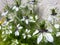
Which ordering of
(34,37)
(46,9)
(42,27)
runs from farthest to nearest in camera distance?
1. (46,9)
2. (34,37)
3. (42,27)

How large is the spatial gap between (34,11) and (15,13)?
0.70 feet

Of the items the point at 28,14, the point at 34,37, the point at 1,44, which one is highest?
the point at 28,14

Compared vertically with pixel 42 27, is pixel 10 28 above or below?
below

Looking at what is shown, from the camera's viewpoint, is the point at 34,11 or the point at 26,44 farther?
the point at 34,11

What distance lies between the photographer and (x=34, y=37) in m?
2.06

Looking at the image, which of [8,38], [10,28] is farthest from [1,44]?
[10,28]

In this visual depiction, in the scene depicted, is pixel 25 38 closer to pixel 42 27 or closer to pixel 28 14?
pixel 28 14

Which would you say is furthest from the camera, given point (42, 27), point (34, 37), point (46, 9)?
point (46, 9)

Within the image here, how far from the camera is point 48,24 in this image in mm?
2143

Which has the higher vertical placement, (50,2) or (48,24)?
→ (50,2)

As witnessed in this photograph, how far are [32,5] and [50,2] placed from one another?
241 mm

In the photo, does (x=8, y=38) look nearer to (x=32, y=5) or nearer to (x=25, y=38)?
(x=25, y=38)

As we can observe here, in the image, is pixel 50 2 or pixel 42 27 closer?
pixel 42 27

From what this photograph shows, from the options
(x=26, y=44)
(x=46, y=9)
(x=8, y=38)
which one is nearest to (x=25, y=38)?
(x=26, y=44)
